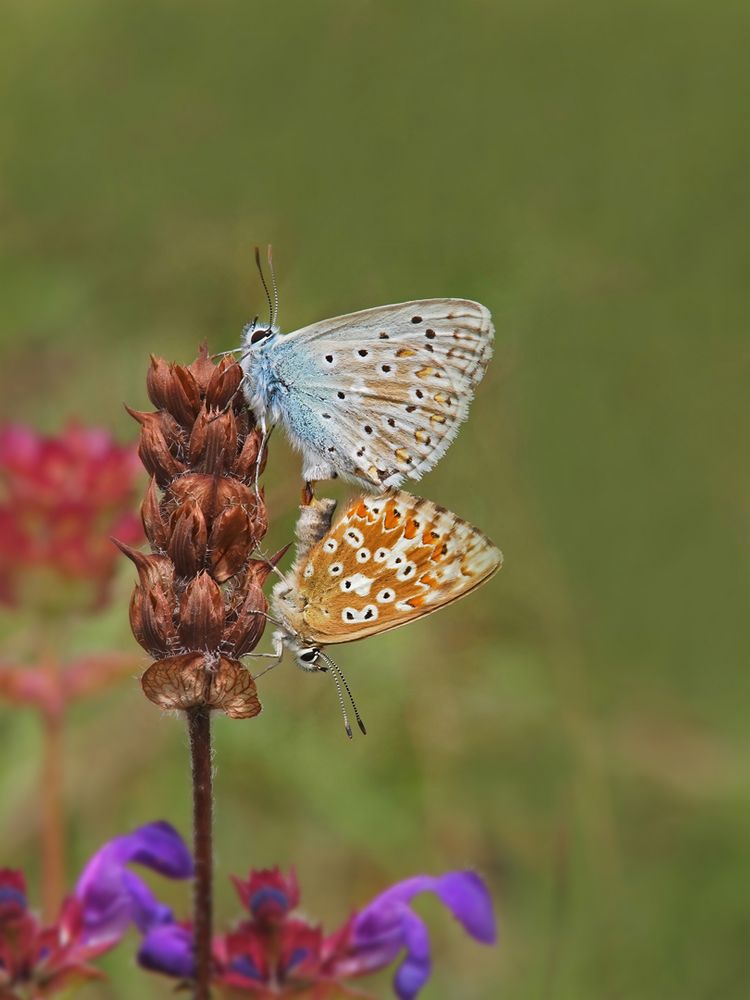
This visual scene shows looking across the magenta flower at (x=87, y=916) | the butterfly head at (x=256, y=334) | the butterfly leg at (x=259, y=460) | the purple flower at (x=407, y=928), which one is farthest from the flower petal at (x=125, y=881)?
the butterfly head at (x=256, y=334)

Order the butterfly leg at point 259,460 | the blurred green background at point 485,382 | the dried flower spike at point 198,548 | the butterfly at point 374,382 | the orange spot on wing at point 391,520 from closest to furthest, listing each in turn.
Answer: the dried flower spike at point 198,548
the butterfly leg at point 259,460
the orange spot on wing at point 391,520
the butterfly at point 374,382
the blurred green background at point 485,382

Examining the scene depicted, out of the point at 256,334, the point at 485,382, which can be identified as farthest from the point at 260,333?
the point at 485,382

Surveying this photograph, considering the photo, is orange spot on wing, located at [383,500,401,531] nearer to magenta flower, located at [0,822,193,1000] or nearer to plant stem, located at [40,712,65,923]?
magenta flower, located at [0,822,193,1000]

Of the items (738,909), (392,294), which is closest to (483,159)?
(392,294)

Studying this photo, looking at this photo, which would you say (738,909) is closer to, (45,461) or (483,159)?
(45,461)

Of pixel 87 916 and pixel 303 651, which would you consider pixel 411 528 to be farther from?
pixel 87 916

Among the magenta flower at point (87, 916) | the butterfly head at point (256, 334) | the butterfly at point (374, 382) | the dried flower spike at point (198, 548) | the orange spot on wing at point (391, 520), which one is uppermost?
the butterfly head at point (256, 334)

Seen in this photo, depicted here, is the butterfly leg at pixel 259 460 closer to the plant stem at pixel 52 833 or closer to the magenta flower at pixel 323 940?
the magenta flower at pixel 323 940
